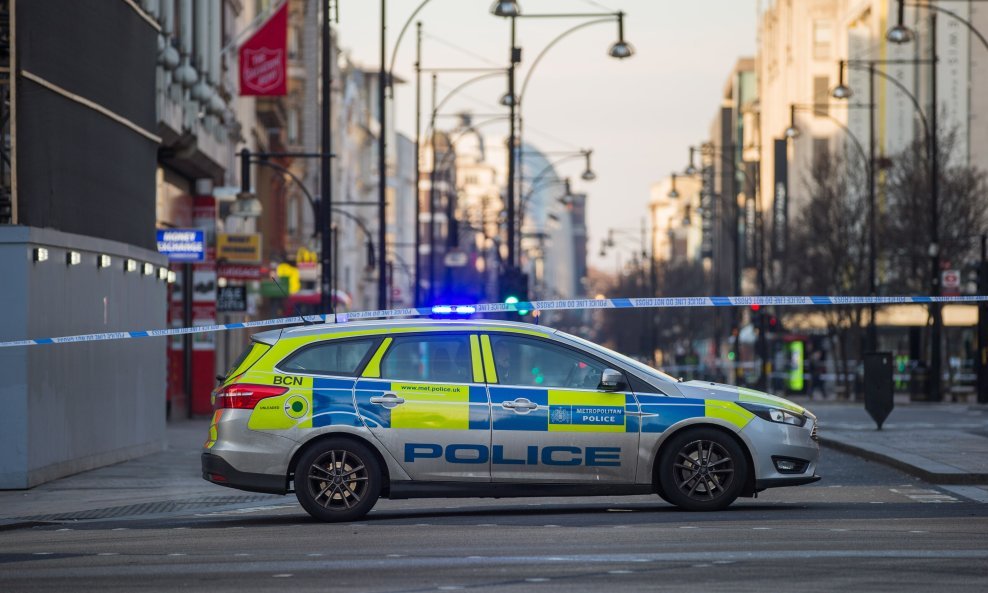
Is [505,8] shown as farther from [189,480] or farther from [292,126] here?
[292,126]

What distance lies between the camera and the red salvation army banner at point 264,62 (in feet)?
117

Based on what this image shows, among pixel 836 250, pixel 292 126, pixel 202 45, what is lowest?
pixel 836 250

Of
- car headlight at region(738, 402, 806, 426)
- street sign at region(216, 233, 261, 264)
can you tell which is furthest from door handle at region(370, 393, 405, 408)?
street sign at region(216, 233, 261, 264)

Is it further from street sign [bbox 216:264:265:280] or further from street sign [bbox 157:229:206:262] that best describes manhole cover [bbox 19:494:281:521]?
street sign [bbox 216:264:265:280]

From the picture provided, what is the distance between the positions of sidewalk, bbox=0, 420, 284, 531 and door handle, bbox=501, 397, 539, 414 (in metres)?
3.57

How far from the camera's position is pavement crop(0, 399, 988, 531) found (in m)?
16.0

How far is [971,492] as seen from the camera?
16.4 metres

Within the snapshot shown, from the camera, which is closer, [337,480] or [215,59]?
[337,480]

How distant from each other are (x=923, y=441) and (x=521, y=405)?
11155 mm

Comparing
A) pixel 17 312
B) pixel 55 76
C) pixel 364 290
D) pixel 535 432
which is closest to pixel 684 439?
pixel 535 432

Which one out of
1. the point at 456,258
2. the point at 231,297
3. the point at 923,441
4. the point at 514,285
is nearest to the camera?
the point at 923,441

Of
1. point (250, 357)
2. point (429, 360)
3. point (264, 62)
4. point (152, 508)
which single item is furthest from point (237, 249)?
point (429, 360)

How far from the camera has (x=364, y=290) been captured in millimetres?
101062

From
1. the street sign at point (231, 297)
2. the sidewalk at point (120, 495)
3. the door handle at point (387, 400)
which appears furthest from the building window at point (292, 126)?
the door handle at point (387, 400)
